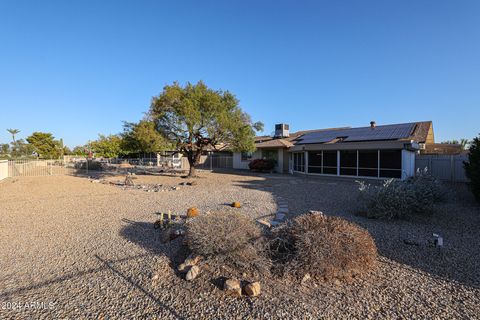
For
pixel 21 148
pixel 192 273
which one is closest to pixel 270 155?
pixel 192 273

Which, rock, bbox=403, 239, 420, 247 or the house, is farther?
the house

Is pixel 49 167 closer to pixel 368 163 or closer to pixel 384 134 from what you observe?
pixel 368 163

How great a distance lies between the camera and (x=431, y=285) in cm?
349

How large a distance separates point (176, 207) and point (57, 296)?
16.5 ft

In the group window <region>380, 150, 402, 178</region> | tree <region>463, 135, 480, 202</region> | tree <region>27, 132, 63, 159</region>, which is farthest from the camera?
tree <region>27, 132, 63, 159</region>

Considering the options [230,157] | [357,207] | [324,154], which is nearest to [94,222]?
[357,207]

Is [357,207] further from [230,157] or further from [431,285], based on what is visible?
[230,157]

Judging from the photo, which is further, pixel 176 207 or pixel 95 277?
pixel 176 207

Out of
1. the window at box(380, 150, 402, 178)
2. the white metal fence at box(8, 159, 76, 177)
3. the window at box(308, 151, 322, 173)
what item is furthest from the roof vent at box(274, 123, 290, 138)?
the white metal fence at box(8, 159, 76, 177)

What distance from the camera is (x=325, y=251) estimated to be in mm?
3768

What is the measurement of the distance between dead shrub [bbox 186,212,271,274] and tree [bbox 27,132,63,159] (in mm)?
47416

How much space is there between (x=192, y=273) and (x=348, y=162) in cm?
1603

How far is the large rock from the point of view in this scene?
3225 mm

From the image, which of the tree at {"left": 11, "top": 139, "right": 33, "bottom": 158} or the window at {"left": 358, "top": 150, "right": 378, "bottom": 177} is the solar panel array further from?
the tree at {"left": 11, "top": 139, "right": 33, "bottom": 158}
